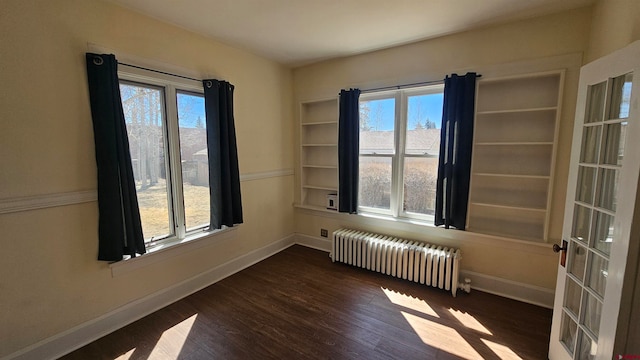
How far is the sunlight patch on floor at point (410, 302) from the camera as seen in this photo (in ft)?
7.79

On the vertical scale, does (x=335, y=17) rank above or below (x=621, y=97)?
above

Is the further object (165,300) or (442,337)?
(165,300)

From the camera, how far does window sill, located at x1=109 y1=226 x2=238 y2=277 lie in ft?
7.13

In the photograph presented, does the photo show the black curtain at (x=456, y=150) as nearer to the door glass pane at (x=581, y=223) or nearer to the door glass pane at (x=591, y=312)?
the door glass pane at (x=581, y=223)

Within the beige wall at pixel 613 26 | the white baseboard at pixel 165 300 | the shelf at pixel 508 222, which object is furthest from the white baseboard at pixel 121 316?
the beige wall at pixel 613 26

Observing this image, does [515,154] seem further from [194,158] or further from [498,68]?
[194,158]

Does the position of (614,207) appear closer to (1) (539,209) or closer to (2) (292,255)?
(1) (539,209)

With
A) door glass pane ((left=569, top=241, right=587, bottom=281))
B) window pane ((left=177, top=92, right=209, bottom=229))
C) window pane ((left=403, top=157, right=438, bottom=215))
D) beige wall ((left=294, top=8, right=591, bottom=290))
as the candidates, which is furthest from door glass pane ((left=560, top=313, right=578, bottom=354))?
window pane ((left=177, top=92, right=209, bottom=229))

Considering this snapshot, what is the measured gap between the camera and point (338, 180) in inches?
138

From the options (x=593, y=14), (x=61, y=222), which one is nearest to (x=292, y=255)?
(x=61, y=222)

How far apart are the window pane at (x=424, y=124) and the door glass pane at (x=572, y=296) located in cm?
161

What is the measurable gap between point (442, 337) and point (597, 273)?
1144mm

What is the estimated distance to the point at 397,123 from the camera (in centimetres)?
309

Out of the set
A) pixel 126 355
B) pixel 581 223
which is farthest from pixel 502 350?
pixel 126 355
